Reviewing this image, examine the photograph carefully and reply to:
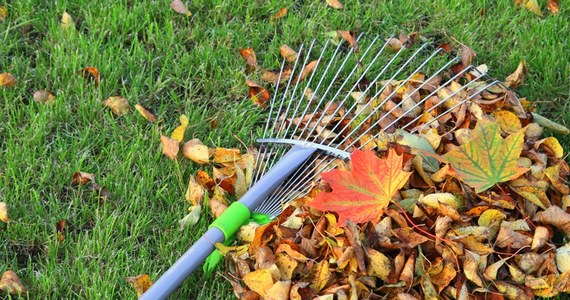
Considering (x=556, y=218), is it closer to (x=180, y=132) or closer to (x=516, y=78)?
(x=516, y=78)

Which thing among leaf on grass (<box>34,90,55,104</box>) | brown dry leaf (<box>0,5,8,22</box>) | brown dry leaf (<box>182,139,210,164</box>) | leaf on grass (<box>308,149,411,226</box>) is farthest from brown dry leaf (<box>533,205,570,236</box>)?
brown dry leaf (<box>0,5,8,22</box>)

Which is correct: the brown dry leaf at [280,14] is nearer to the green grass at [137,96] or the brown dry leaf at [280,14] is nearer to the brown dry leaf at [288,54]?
the green grass at [137,96]

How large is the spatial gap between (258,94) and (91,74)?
624 millimetres

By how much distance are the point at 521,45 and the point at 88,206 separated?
5.86 ft

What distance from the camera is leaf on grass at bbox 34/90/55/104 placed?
8.66 feet

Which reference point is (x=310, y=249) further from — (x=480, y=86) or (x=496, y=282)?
(x=480, y=86)

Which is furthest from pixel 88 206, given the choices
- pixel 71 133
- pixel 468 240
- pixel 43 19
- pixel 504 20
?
pixel 504 20

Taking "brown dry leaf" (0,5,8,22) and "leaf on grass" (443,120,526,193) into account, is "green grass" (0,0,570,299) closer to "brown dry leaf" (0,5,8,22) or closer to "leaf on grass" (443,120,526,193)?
"brown dry leaf" (0,5,8,22)

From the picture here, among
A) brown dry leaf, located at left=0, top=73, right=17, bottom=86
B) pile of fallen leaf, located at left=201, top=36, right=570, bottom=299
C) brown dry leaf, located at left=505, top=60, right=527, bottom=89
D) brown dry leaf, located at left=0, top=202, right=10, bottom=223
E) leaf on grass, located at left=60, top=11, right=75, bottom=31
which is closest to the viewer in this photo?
pile of fallen leaf, located at left=201, top=36, right=570, bottom=299

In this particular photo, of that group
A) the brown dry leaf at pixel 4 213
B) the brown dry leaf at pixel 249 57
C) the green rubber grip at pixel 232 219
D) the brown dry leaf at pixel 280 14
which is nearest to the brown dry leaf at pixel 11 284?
the brown dry leaf at pixel 4 213

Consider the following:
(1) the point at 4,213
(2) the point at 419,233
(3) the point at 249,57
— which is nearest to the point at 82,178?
(1) the point at 4,213

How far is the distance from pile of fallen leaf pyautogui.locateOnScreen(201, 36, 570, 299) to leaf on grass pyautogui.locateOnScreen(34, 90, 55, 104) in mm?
927

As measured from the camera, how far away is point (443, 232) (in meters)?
2.06

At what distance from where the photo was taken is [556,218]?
213cm
